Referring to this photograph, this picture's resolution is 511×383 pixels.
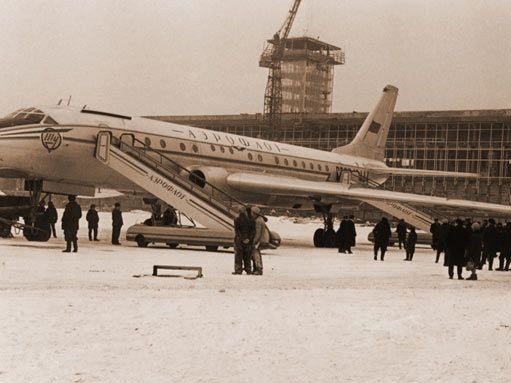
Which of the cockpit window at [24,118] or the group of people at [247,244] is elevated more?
the cockpit window at [24,118]

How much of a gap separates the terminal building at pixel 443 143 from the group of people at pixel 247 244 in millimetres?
47863

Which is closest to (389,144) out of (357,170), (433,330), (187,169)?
(357,170)

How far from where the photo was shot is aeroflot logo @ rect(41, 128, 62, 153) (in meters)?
22.1

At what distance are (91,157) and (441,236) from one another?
11085mm

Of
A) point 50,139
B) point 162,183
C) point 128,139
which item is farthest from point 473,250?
point 50,139

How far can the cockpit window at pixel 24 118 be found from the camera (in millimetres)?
22242

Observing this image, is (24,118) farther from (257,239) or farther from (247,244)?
(247,244)

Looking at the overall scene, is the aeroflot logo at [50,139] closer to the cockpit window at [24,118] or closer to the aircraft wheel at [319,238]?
the cockpit window at [24,118]

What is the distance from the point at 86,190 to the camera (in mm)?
24141

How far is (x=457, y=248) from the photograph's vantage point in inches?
Answer: 665

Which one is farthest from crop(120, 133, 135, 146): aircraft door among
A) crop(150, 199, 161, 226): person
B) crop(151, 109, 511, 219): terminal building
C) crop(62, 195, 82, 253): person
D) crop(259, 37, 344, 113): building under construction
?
crop(259, 37, 344, 113): building under construction

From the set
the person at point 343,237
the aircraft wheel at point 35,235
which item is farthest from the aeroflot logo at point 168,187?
the person at point 343,237

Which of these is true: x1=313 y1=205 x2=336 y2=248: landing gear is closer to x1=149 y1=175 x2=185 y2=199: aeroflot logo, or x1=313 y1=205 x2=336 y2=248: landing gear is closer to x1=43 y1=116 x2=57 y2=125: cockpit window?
x1=149 y1=175 x2=185 y2=199: aeroflot logo

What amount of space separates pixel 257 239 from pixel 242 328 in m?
7.34
